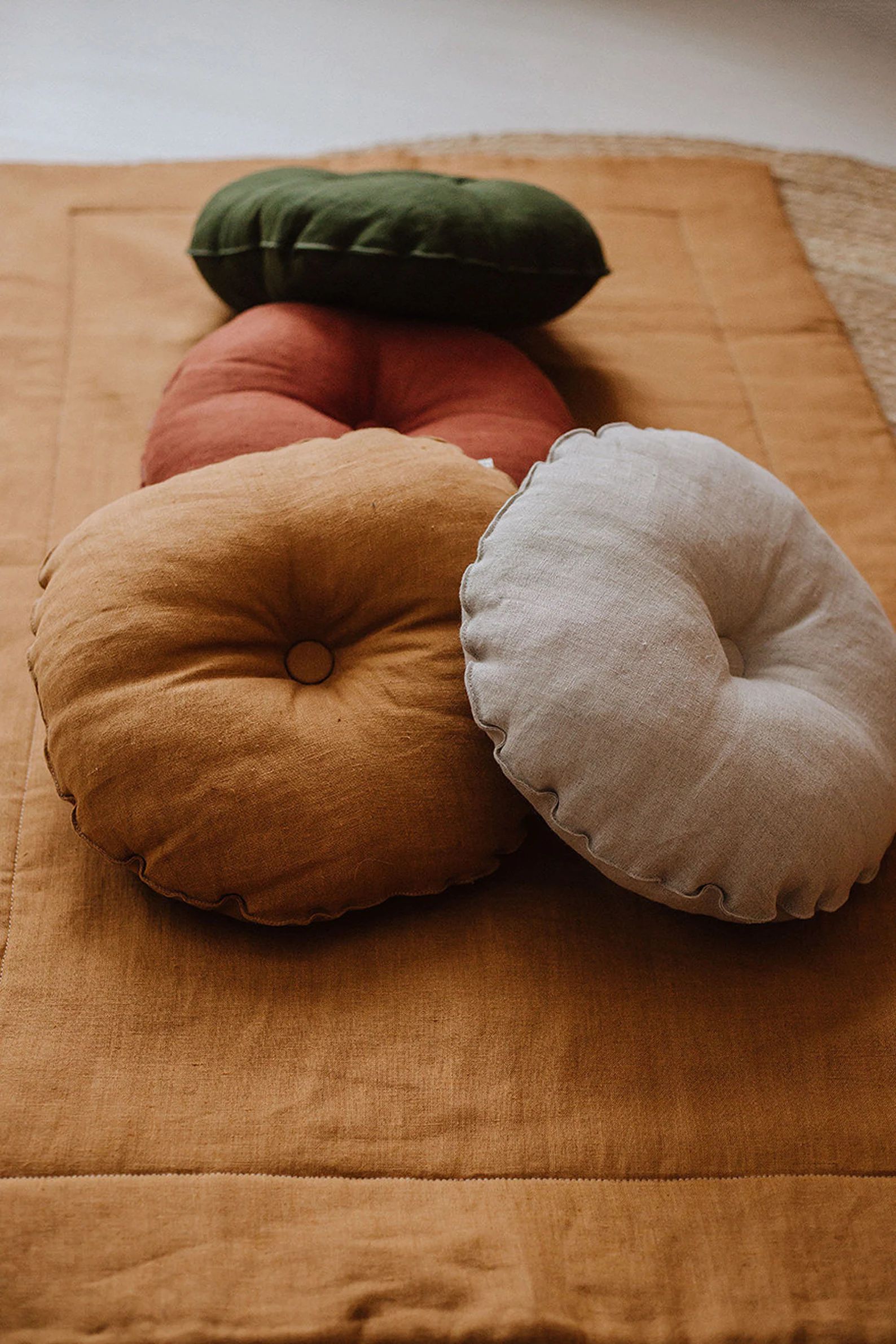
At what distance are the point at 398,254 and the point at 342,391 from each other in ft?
0.50

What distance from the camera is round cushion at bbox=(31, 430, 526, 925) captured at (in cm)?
72

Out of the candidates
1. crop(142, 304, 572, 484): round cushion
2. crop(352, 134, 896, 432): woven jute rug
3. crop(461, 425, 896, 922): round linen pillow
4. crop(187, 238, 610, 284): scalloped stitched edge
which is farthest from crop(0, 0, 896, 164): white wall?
crop(461, 425, 896, 922): round linen pillow

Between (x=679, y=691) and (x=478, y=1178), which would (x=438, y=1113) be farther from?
(x=679, y=691)

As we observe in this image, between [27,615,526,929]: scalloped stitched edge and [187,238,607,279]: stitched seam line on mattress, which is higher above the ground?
[187,238,607,279]: stitched seam line on mattress

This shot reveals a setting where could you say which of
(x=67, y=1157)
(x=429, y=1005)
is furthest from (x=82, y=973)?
(x=429, y=1005)

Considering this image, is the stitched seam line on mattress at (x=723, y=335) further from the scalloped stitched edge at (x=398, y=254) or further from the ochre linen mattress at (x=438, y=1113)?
the ochre linen mattress at (x=438, y=1113)

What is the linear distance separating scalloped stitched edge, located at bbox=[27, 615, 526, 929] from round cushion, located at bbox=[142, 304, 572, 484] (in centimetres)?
27

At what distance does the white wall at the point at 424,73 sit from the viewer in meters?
1.68

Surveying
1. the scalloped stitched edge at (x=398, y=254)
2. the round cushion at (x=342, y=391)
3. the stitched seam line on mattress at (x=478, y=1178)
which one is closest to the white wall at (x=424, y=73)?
the scalloped stitched edge at (x=398, y=254)

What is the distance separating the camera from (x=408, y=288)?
1.05 m

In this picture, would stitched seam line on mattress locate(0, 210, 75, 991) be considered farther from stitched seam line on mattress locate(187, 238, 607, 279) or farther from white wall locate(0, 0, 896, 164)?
white wall locate(0, 0, 896, 164)

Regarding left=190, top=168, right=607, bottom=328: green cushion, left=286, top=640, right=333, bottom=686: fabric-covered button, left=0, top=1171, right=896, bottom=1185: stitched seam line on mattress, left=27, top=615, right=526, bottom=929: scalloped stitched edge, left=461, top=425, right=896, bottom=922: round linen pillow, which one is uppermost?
left=190, top=168, right=607, bottom=328: green cushion

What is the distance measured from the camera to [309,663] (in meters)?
0.80

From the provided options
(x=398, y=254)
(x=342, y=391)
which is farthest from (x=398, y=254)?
(x=342, y=391)
